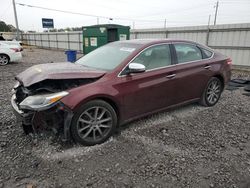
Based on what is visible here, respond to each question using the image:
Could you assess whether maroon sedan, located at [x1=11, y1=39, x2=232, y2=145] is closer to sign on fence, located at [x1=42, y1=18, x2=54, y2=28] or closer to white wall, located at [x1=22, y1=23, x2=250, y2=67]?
white wall, located at [x1=22, y1=23, x2=250, y2=67]

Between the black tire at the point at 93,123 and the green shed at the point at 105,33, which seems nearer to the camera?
the black tire at the point at 93,123

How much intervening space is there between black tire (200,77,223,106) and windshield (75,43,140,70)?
81.0 inches

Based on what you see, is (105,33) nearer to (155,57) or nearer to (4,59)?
(4,59)

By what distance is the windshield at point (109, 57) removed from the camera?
10.4 ft

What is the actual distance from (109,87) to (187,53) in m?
1.98

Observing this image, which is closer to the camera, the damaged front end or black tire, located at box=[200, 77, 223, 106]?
the damaged front end

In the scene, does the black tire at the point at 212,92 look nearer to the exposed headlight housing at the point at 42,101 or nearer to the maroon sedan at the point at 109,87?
the maroon sedan at the point at 109,87

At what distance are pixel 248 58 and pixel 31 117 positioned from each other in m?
9.56

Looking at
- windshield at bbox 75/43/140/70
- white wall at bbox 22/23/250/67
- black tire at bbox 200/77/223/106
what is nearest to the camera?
windshield at bbox 75/43/140/70

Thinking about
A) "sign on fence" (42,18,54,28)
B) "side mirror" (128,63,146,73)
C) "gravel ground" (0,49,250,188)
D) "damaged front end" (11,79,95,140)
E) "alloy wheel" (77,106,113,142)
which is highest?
"sign on fence" (42,18,54,28)

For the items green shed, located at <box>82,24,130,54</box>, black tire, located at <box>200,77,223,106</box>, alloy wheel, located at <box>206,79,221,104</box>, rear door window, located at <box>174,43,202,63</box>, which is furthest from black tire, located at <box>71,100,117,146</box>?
green shed, located at <box>82,24,130,54</box>

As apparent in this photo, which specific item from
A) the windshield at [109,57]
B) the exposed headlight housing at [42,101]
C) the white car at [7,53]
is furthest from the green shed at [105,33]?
the exposed headlight housing at [42,101]

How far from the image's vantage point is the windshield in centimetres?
317

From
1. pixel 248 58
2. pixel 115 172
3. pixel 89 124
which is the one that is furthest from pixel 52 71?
pixel 248 58
